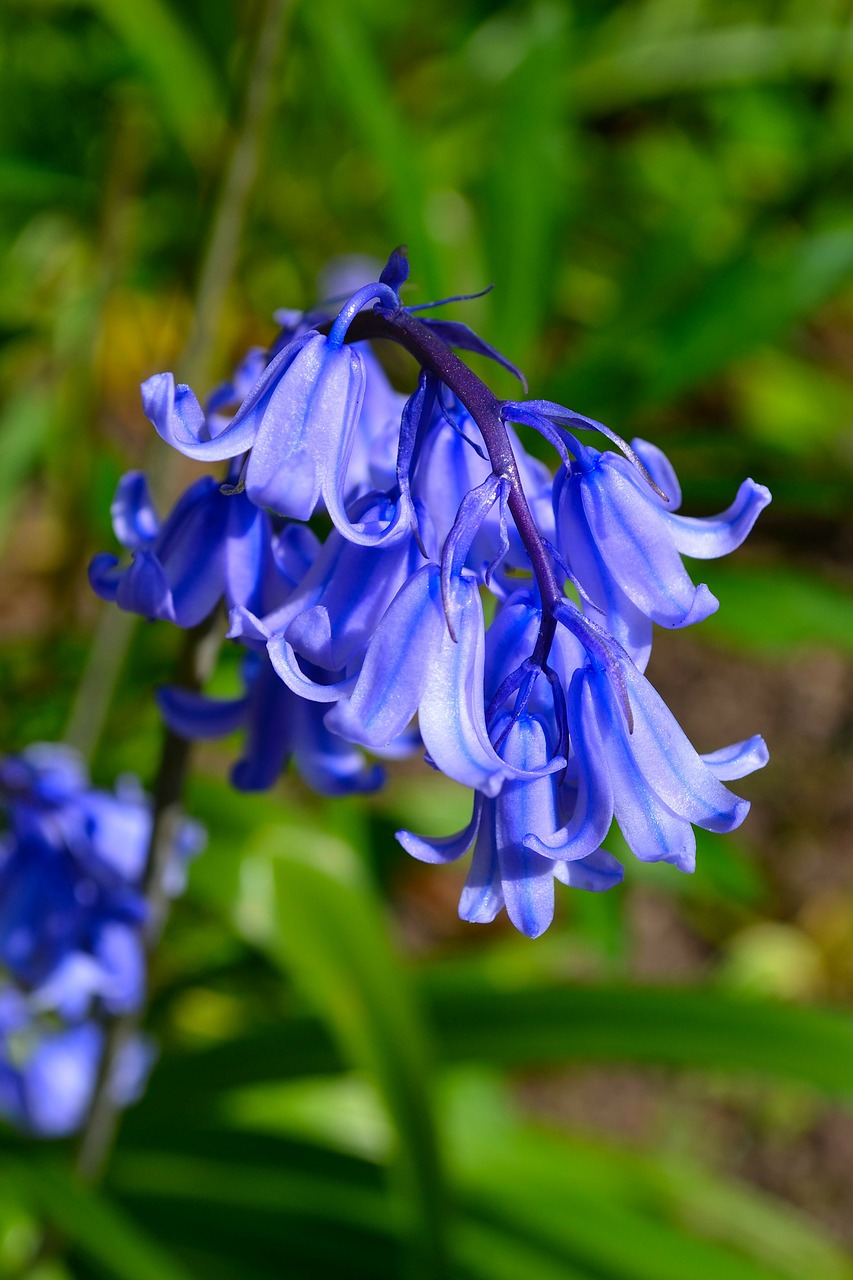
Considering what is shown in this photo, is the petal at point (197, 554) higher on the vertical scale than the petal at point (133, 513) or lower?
lower

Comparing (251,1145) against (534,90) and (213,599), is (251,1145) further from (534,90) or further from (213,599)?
(534,90)

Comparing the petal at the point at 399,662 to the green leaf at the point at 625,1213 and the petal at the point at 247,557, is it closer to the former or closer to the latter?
the petal at the point at 247,557

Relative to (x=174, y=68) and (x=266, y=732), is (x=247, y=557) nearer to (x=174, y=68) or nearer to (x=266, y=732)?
(x=266, y=732)

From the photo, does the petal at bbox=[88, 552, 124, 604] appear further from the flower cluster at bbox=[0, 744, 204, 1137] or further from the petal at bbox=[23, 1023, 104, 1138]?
the petal at bbox=[23, 1023, 104, 1138]

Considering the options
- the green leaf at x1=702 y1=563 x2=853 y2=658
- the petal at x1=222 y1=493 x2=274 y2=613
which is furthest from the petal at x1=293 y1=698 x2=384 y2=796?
the green leaf at x1=702 y1=563 x2=853 y2=658

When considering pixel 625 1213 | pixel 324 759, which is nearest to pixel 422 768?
pixel 625 1213

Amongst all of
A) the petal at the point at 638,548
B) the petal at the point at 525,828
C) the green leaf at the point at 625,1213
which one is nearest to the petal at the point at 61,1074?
the green leaf at the point at 625,1213

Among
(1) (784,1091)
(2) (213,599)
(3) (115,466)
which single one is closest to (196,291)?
(3) (115,466)
